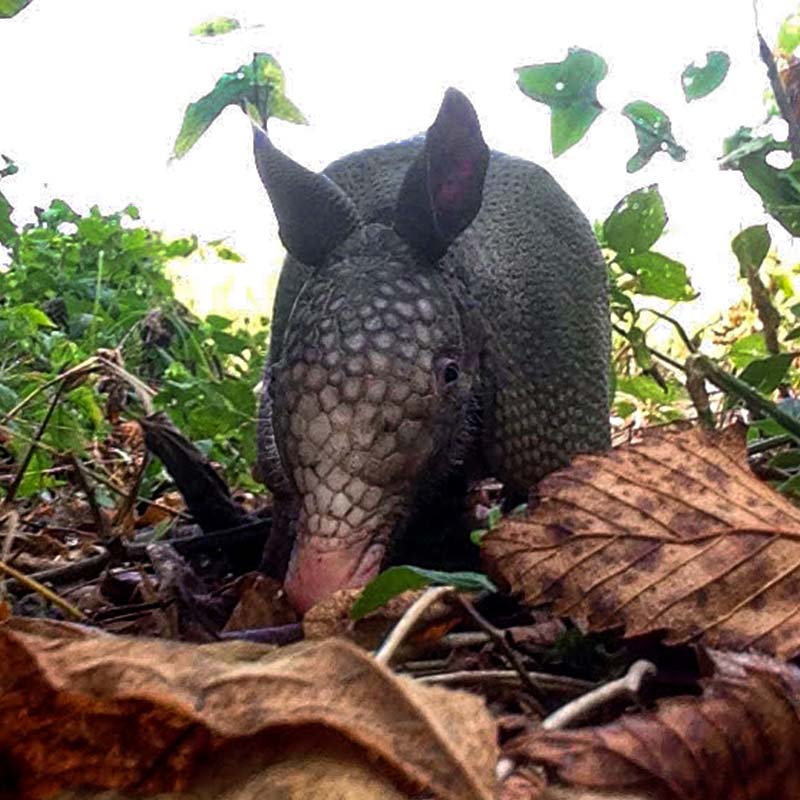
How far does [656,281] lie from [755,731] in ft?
6.04

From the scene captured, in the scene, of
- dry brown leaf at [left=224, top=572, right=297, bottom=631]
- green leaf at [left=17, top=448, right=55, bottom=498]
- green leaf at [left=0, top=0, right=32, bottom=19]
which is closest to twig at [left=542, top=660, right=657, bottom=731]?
dry brown leaf at [left=224, top=572, right=297, bottom=631]

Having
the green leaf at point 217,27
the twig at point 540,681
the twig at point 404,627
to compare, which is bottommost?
the twig at point 540,681

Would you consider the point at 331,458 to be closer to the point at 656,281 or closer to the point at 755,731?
the point at 755,731

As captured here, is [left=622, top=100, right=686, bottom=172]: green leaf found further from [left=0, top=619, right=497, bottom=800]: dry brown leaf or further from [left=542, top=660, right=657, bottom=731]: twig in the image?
[left=0, top=619, right=497, bottom=800]: dry brown leaf

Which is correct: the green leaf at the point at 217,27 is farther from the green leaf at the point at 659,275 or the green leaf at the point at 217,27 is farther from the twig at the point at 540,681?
the twig at the point at 540,681

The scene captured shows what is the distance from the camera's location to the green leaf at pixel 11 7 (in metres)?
1.35

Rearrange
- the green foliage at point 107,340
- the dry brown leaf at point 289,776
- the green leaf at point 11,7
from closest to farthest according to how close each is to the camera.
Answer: the dry brown leaf at point 289,776
the green leaf at point 11,7
the green foliage at point 107,340

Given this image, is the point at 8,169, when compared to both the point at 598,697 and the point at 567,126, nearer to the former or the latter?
the point at 567,126

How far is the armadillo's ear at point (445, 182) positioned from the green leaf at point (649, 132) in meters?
0.31

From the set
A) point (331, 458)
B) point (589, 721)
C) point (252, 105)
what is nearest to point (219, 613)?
point (331, 458)

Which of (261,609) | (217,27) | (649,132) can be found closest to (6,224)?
(261,609)

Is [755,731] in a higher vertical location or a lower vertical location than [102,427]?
higher

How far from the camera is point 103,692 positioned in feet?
2.53

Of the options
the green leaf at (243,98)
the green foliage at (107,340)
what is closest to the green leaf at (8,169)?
the green foliage at (107,340)
